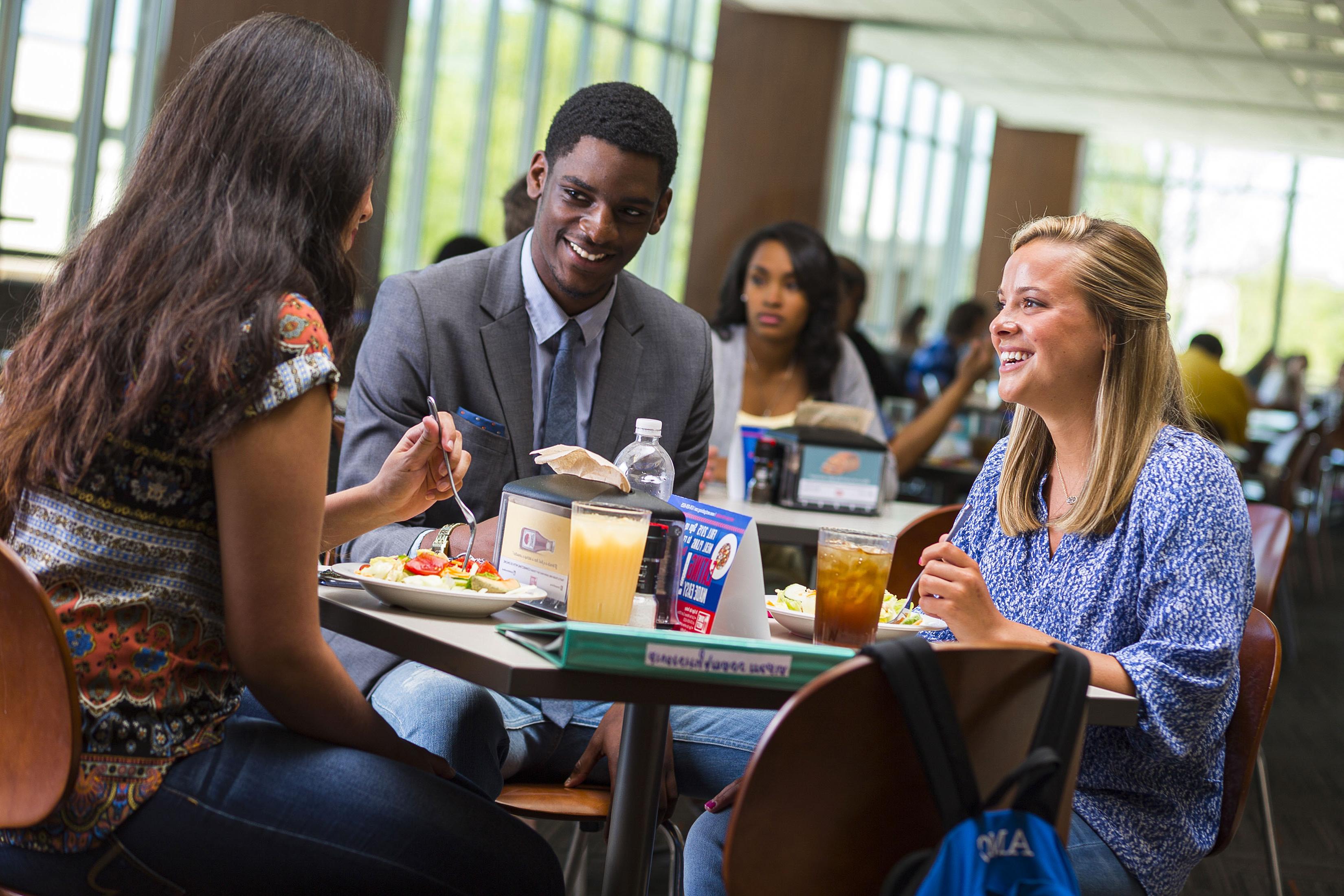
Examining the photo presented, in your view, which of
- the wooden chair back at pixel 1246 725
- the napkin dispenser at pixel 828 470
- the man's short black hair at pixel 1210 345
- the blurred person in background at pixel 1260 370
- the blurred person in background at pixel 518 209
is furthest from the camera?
the blurred person in background at pixel 1260 370

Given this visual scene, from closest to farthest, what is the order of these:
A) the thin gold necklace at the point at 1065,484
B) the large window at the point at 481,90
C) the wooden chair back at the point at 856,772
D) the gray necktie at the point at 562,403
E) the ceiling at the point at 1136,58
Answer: the wooden chair back at the point at 856,772 < the thin gold necklace at the point at 1065,484 < the gray necktie at the point at 562,403 < the large window at the point at 481,90 < the ceiling at the point at 1136,58

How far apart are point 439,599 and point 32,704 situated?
38cm

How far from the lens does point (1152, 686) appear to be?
1.38 metres

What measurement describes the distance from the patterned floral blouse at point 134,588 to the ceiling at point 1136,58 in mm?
8959

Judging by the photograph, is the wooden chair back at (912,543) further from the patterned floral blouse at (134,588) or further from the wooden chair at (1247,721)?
the patterned floral blouse at (134,588)

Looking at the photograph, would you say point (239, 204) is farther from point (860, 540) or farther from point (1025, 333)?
point (1025, 333)

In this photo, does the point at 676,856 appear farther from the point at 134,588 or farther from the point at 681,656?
the point at 134,588

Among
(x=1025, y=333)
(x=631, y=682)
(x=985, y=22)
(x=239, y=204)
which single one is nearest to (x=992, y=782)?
(x=631, y=682)

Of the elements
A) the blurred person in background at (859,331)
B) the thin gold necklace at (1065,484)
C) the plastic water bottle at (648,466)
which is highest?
the blurred person in background at (859,331)

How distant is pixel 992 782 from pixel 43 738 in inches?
32.2

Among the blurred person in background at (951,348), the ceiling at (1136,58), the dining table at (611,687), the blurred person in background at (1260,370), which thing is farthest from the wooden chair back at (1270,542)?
the blurred person in background at (1260,370)

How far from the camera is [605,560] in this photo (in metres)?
1.30

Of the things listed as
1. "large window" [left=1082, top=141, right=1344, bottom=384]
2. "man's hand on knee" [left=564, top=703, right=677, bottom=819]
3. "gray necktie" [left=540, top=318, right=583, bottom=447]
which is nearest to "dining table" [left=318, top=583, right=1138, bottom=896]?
"man's hand on knee" [left=564, top=703, right=677, bottom=819]

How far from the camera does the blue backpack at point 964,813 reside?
99 centimetres
